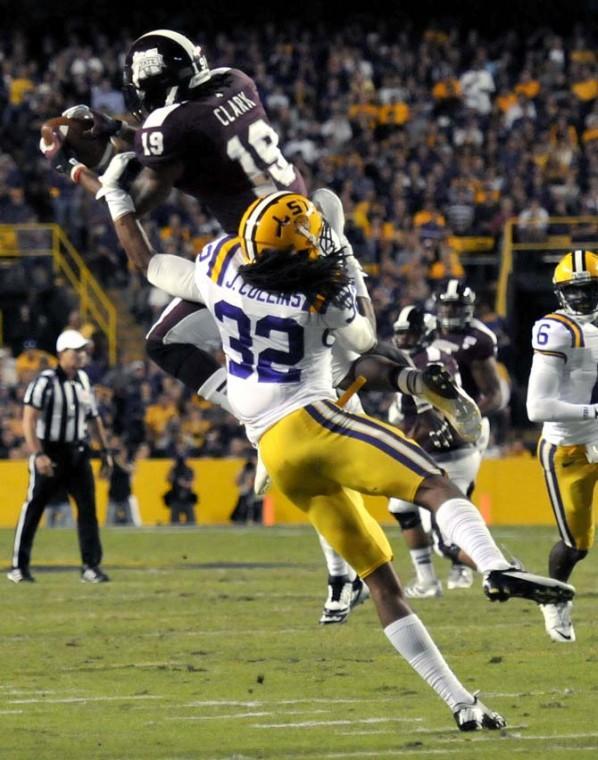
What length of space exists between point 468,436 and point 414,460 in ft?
2.26

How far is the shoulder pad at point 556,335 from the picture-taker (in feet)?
28.9

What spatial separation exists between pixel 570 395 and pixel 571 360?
17 centimetres

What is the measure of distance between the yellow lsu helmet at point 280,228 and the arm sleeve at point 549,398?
2.71m

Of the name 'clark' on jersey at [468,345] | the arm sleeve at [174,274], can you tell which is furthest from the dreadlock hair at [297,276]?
the name 'clark' on jersey at [468,345]

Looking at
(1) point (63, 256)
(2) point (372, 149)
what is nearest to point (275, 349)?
(1) point (63, 256)

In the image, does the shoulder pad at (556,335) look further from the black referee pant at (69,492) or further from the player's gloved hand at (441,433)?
the black referee pant at (69,492)

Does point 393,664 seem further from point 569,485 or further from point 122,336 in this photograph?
point 122,336

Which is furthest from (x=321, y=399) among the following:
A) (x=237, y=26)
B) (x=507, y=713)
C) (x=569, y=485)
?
(x=237, y=26)

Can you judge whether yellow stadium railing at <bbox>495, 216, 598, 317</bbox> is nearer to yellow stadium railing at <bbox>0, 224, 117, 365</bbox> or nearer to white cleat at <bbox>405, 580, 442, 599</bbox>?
yellow stadium railing at <bbox>0, 224, 117, 365</bbox>

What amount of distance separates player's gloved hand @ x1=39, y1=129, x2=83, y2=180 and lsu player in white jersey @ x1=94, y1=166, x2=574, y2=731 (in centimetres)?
169

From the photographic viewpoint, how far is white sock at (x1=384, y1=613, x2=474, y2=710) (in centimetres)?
597

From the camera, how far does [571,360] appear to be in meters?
8.91

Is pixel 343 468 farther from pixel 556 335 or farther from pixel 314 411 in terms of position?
pixel 556 335

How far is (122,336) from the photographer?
75.1 feet
